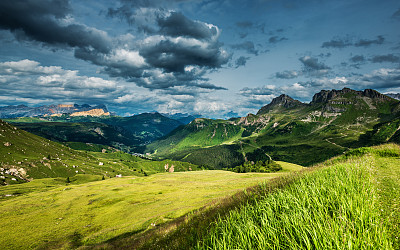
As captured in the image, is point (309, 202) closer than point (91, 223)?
Yes

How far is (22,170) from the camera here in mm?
199125

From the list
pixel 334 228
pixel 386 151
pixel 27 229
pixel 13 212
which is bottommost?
pixel 13 212

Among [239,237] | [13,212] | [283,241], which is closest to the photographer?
[283,241]

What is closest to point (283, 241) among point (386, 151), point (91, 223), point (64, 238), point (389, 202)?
point (389, 202)

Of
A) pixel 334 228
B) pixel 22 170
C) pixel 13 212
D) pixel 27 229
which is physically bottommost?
pixel 22 170

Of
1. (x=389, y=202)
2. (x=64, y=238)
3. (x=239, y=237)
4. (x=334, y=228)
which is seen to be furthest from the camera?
Result: (x=64, y=238)

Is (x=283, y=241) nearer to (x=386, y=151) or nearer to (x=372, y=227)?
(x=372, y=227)

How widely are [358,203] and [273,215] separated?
2.23 metres

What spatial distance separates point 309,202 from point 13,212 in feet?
271

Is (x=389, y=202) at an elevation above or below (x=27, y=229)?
above

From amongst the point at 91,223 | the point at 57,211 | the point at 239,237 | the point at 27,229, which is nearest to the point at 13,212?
the point at 57,211

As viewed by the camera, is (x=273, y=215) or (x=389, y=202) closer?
(x=273, y=215)

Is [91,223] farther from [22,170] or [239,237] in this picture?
[22,170]

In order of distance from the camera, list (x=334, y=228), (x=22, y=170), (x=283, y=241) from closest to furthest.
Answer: (x=334, y=228), (x=283, y=241), (x=22, y=170)
